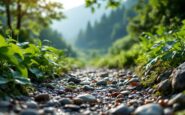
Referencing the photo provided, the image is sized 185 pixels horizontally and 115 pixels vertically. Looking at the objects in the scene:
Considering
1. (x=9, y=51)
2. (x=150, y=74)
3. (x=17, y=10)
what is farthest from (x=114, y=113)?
(x=17, y=10)

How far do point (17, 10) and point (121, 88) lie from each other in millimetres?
14815

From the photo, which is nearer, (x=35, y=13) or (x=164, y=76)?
(x=164, y=76)

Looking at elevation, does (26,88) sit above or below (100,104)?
above

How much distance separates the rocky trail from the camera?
397 cm

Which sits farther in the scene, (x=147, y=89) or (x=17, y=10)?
(x=17, y=10)

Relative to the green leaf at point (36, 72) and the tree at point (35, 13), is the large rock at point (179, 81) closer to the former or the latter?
the green leaf at point (36, 72)

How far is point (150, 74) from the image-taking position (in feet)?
23.5

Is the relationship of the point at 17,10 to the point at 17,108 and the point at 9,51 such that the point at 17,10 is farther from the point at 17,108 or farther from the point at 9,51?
the point at 17,108

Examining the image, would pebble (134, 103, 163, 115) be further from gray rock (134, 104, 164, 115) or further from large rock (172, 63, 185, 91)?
large rock (172, 63, 185, 91)

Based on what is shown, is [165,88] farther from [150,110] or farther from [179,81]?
[150,110]

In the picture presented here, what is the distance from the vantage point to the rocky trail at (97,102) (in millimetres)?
3973

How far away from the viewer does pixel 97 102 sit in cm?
529

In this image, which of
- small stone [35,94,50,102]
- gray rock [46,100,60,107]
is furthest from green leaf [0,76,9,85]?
gray rock [46,100,60,107]

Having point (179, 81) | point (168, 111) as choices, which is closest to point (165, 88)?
point (179, 81)
